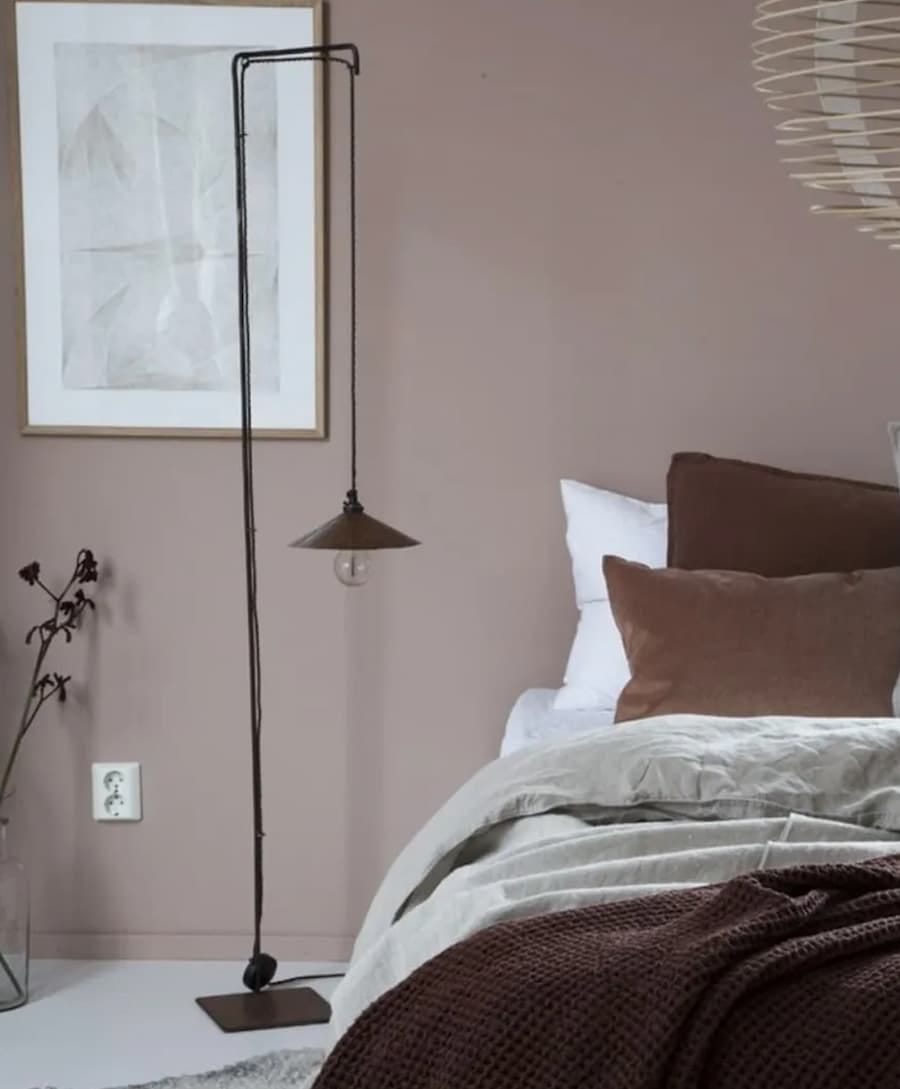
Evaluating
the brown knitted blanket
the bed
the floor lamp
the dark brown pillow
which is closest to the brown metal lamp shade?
the floor lamp

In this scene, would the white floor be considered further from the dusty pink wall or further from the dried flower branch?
the dried flower branch

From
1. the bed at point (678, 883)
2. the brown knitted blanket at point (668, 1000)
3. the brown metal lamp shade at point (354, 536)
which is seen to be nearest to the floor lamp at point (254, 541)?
the brown metal lamp shade at point (354, 536)

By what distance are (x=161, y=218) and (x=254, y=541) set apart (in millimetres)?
640

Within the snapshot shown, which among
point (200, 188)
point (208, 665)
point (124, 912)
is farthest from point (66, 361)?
point (124, 912)

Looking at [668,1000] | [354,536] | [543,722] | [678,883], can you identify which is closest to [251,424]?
[354,536]

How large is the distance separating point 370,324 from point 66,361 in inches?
23.2

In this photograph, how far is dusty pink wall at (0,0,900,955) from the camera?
3.20 metres

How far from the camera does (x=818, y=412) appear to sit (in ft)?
10.7

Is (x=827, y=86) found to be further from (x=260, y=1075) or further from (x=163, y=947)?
(x=163, y=947)

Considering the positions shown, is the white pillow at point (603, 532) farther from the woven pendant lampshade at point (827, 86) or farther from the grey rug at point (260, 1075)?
the grey rug at point (260, 1075)

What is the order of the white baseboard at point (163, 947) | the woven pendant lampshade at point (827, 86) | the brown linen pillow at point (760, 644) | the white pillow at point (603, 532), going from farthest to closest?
the white baseboard at point (163, 947) → the white pillow at point (603, 532) → the brown linen pillow at point (760, 644) → the woven pendant lampshade at point (827, 86)

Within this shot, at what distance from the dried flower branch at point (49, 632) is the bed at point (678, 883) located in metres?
1.02

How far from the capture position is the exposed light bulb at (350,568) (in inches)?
117

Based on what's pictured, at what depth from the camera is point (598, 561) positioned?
3.14 m
